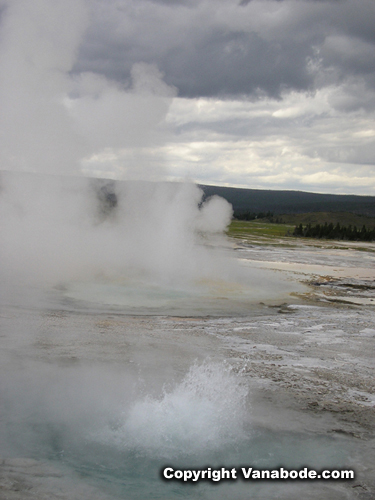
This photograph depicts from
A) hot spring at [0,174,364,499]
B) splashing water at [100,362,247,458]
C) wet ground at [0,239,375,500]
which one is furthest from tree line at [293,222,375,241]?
splashing water at [100,362,247,458]

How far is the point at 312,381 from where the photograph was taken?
8.02 m

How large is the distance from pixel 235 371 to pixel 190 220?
1631 centimetres

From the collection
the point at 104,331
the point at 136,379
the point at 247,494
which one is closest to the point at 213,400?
the point at 136,379

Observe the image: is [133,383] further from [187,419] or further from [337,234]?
[337,234]

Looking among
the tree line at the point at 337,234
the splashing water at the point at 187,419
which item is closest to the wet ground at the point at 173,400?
the splashing water at the point at 187,419

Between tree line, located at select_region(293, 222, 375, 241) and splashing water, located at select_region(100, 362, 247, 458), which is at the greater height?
tree line, located at select_region(293, 222, 375, 241)

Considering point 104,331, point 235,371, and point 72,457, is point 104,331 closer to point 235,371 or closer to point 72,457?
point 235,371

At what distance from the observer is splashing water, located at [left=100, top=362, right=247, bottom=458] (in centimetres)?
563

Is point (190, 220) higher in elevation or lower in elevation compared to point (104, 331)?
higher

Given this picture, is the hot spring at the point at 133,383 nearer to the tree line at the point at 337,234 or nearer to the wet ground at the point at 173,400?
the wet ground at the point at 173,400

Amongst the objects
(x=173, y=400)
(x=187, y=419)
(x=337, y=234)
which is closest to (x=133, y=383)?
(x=173, y=400)

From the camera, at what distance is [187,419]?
247 inches

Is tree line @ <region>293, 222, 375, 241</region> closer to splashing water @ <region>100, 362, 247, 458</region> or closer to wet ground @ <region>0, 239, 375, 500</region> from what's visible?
wet ground @ <region>0, 239, 375, 500</region>

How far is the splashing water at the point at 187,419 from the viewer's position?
563cm
